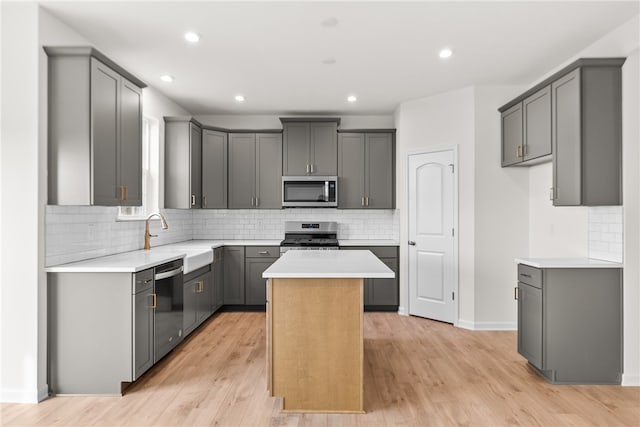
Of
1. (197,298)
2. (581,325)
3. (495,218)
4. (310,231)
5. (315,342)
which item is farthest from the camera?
(310,231)

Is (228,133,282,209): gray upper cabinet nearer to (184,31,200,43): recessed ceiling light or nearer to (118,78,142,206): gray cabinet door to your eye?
(118,78,142,206): gray cabinet door

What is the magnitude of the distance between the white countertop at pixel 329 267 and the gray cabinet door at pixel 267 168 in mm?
2239

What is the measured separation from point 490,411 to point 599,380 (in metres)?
1.11

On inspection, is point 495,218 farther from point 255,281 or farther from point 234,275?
point 234,275

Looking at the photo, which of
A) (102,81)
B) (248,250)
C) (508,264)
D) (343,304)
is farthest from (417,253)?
(102,81)

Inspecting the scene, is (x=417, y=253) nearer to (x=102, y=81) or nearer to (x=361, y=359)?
(x=361, y=359)

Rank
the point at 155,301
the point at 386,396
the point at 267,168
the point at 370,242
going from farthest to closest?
the point at 267,168, the point at 370,242, the point at 155,301, the point at 386,396

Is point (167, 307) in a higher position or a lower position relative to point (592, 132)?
lower

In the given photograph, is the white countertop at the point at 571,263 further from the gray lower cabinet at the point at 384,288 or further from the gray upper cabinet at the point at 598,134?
the gray lower cabinet at the point at 384,288

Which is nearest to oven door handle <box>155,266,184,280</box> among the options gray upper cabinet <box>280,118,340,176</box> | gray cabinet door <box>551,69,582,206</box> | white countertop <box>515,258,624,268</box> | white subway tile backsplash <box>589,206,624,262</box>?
gray upper cabinet <box>280,118,340,176</box>

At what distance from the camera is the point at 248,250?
5066mm

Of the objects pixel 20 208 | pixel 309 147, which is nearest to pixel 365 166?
pixel 309 147

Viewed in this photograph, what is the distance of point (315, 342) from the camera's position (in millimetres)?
2494

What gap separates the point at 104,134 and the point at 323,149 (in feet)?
9.82
